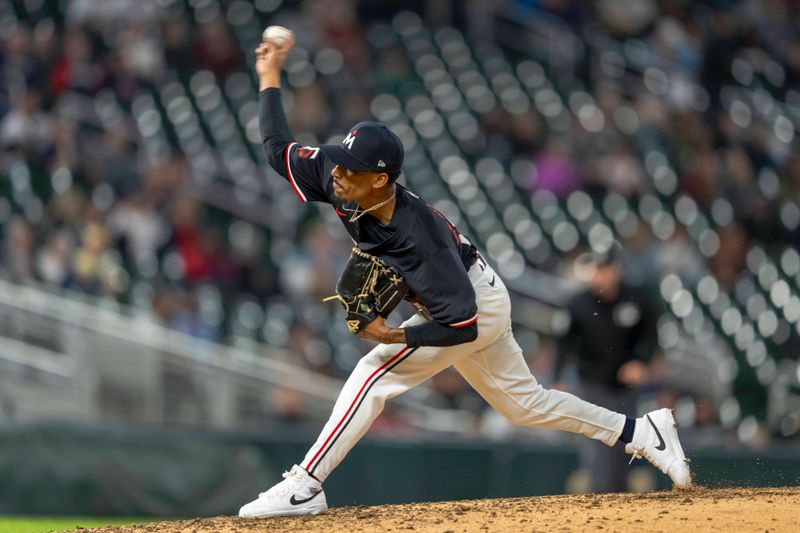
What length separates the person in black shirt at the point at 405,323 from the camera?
Answer: 5.27 metres

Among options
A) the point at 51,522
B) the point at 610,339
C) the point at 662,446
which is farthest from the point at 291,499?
the point at 51,522

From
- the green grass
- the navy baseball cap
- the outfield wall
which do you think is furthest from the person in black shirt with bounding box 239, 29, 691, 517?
the outfield wall

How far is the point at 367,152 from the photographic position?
205 inches

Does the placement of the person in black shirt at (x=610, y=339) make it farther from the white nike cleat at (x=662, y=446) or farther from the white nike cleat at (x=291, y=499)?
the white nike cleat at (x=291, y=499)

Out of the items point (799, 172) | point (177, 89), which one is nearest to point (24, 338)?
point (177, 89)

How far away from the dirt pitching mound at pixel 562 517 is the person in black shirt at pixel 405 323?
17 cm

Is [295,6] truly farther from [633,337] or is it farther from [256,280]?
[633,337]

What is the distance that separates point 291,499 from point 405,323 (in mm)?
896

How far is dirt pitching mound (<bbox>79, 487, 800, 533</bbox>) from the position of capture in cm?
541

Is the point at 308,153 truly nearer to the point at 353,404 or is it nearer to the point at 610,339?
the point at 353,404

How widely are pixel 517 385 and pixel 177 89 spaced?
8417mm

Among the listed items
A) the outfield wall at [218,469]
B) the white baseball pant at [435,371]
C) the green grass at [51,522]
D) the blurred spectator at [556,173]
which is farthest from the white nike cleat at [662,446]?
the blurred spectator at [556,173]

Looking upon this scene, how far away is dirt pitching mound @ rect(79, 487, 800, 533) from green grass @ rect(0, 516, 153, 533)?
2.94 meters

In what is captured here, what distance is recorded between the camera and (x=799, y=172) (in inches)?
547
